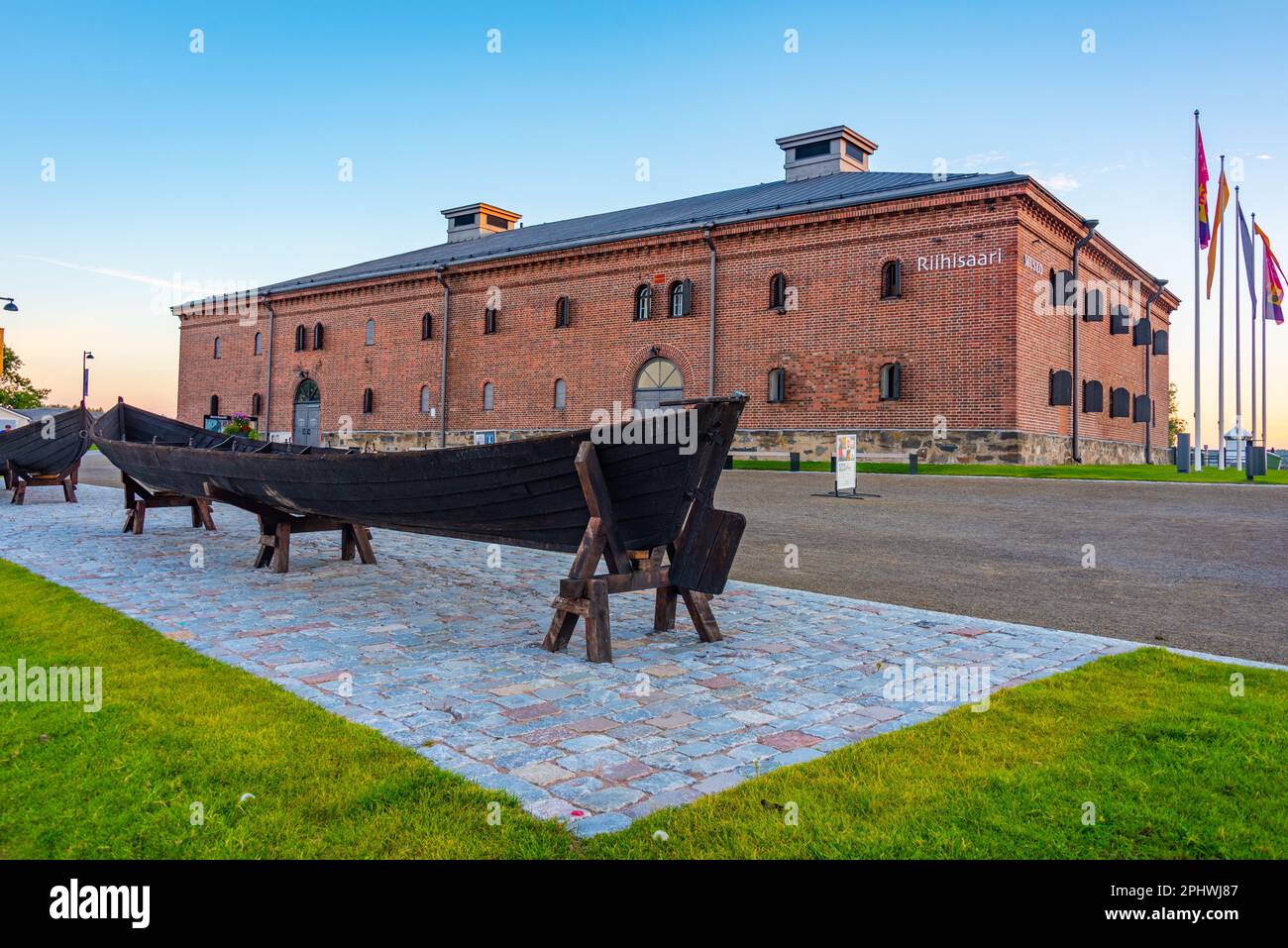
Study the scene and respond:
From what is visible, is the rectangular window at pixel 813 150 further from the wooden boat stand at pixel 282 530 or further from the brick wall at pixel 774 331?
the wooden boat stand at pixel 282 530

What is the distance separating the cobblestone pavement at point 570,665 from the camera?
10.5 feet

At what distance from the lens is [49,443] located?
1448cm

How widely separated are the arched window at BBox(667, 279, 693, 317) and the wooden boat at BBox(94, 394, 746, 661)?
2196 cm

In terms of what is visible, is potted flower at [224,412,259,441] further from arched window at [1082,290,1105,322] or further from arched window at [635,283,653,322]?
arched window at [1082,290,1105,322]

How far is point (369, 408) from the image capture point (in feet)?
117

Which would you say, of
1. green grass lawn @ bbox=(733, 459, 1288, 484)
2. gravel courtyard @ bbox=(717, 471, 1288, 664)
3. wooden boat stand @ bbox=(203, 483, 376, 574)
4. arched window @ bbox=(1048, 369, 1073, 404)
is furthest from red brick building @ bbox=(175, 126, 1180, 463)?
wooden boat stand @ bbox=(203, 483, 376, 574)

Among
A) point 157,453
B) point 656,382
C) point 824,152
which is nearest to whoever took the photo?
point 157,453

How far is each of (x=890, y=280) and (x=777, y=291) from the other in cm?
349

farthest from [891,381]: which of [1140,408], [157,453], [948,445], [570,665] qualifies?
[570,665]

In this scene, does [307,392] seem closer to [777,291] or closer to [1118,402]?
[777,291]
